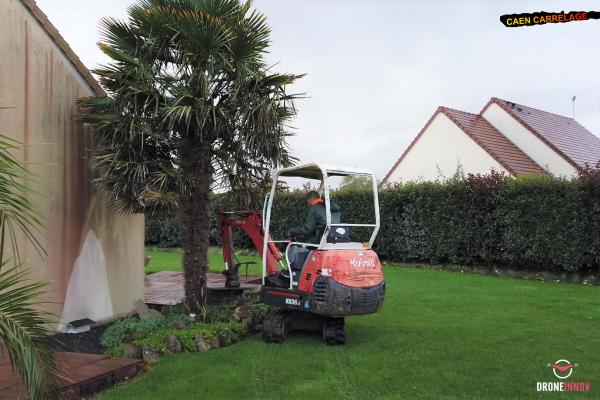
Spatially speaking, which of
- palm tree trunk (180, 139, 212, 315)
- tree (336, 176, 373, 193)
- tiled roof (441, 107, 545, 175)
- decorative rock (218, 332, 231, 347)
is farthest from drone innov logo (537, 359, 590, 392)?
tiled roof (441, 107, 545, 175)

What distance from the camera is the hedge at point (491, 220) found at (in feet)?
41.8

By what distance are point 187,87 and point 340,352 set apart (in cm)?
406

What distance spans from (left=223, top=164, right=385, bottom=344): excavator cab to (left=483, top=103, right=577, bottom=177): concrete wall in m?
16.4

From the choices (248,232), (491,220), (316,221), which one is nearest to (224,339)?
(316,221)

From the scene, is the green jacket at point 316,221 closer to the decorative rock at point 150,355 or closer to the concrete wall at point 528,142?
the decorative rock at point 150,355

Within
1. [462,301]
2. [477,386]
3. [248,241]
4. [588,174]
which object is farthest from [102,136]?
[248,241]

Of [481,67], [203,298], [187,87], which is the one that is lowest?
[203,298]

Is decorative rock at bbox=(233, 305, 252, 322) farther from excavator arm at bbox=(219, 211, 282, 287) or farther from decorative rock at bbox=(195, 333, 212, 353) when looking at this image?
decorative rock at bbox=(195, 333, 212, 353)

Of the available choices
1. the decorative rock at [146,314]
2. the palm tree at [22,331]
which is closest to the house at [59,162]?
the decorative rock at [146,314]

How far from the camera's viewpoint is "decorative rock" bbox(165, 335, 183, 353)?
6418mm

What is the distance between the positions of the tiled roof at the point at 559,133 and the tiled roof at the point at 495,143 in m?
1.00

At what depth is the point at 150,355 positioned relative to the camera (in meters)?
6.09

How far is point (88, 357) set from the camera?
5.86 metres

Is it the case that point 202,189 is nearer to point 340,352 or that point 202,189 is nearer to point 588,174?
point 340,352
